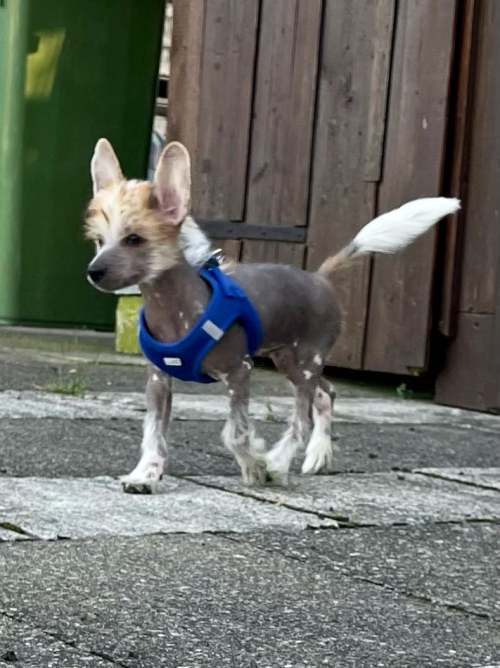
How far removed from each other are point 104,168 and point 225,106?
4289 mm

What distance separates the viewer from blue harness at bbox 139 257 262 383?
4.62 metres

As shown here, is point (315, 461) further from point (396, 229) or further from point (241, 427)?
point (396, 229)

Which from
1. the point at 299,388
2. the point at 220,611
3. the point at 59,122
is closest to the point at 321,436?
the point at 299,388

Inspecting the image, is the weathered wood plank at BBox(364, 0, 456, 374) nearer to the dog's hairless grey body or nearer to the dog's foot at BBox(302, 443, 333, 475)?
the dog's hairless grey body

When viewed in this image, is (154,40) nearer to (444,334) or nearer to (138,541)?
(444,334)

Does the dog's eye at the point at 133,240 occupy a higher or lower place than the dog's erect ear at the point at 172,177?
lower

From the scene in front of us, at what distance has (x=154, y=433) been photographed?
15.7 ft

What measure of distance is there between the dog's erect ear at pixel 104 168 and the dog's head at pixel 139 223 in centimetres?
2

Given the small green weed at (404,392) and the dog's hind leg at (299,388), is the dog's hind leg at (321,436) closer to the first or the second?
the dog's hind leg at (299,388)

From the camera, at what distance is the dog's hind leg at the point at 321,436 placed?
5.20 m

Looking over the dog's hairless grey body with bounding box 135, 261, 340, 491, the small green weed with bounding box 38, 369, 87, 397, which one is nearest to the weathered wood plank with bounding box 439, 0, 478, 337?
the small green weed with bounding box 38, 369, 87, 397

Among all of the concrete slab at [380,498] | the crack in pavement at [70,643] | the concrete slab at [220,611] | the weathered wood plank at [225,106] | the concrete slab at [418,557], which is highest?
the weathered wood plank at [225,106]

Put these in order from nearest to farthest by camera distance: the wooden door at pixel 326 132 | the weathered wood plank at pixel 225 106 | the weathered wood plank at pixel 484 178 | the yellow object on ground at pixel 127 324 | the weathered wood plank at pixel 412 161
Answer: the weathered wood plank at pixel 484 178
the weathered wood plank at pixel 412 161
the wooden door at pixel 326 132
the weathered wood plank at pixel 225 106
the yellow object on ground at pixel 127 324

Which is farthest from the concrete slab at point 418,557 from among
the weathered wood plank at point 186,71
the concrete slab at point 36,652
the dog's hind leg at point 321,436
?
the weathered wood plank at point 186,71
